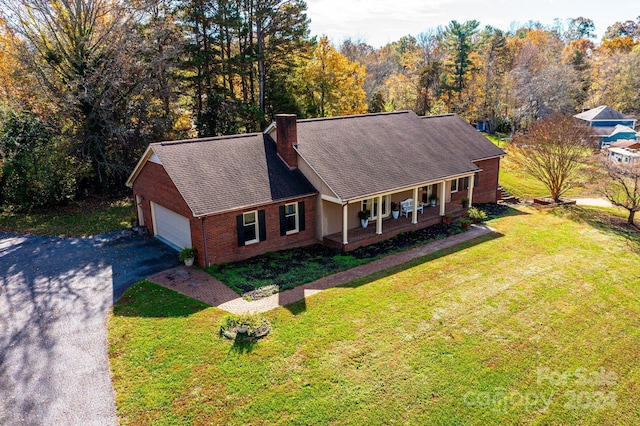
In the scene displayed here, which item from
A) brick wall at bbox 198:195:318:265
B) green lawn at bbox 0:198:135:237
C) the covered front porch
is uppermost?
brick wall at bbox 198:195:318:265

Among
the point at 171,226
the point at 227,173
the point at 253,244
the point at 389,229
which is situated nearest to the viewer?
the point at 253,244

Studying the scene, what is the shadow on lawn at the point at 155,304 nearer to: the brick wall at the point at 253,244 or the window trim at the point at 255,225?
the brick wall at the point at 253,244

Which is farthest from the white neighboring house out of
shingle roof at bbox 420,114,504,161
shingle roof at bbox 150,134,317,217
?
shingle roof at bbox 150,134,317,217

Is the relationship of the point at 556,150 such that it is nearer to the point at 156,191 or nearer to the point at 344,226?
the point at 344,226

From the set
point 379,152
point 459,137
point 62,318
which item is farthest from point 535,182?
point 62,318

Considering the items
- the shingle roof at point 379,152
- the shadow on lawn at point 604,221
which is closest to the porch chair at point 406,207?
the shingle roof at point 379,152

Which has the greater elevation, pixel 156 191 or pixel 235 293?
pixel 156 191

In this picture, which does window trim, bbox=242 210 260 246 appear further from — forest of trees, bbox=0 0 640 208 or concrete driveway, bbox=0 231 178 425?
forest of trees, bbox=0 0 640 208
